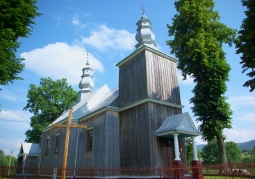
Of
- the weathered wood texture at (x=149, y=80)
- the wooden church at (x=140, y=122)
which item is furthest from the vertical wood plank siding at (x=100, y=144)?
the weathered wood texture at (x=149, y=80)

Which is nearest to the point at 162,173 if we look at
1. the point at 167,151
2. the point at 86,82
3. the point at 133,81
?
the point at 167,151

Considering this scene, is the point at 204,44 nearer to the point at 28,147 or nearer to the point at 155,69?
the point at 155,69

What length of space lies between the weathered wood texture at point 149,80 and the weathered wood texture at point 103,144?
5.71 ft

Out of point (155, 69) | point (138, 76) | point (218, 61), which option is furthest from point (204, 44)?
point (138, 76)

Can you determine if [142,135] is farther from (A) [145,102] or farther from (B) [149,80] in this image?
(B) [149,80]

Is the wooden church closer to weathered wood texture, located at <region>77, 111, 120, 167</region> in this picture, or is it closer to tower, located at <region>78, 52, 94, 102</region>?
weathered wood texture, located at <region>77, 111, 120, 167</region>

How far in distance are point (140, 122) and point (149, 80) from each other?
309cm

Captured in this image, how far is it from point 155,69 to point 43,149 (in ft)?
56.4

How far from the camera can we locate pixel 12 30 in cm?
1134

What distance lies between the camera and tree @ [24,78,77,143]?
106 feet

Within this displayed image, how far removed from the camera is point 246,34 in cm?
1162

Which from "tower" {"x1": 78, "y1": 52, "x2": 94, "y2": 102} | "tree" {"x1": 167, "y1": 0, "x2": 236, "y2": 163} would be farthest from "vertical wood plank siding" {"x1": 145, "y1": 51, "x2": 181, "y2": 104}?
"tower" {"x1": 78, "y1": 52, "x2": 94, "y2": 102}

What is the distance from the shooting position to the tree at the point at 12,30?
1062cm

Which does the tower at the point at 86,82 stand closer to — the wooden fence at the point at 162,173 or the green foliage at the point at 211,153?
the wooden fence at the point at 162,173
